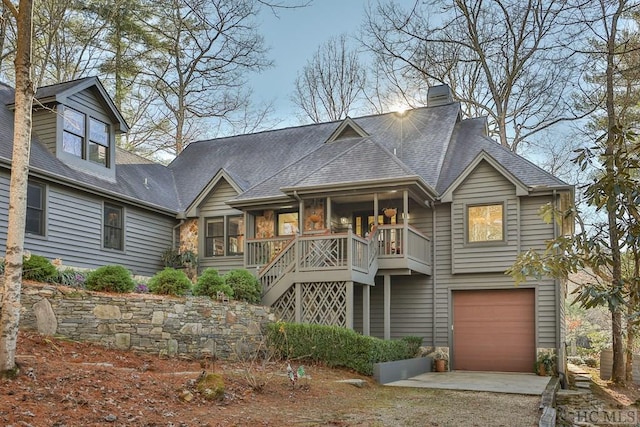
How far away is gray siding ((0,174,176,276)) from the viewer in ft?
47.6

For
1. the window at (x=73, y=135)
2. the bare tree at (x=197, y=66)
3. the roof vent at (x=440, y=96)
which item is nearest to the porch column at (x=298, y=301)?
the window at (x=73, y=135)

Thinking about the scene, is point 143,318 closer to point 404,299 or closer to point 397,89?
point 404,299

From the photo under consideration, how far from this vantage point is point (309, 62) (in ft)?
98.9

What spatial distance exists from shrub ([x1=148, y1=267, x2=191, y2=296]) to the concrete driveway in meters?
4.71

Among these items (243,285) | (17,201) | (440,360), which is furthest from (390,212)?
(17,201)

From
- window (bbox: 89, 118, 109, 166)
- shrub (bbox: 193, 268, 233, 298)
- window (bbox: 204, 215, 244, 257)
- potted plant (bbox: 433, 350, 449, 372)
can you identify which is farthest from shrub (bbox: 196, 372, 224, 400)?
→ window (bbox: 89, 118, 109, 166)

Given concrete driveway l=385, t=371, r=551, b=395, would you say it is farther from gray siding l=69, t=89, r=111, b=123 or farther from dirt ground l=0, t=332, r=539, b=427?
gray siding l=69, t=89, r=111, b=123

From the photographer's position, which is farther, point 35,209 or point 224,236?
point 224,236

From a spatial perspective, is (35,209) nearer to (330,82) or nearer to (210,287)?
(210,287)

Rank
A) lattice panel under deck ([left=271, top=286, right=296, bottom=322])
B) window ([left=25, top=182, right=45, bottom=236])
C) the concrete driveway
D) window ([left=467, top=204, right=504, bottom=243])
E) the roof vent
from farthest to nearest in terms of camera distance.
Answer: the roof vent, window ([left=467, top=204, right=504, bottom=243]), lattice panel under deck ([left=271, top=286, right=296, bottom=322]), window ([left=25, top=182, right=45, bottom=236]), the concrete driveway

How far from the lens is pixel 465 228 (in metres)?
16.1

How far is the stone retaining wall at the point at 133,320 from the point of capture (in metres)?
10.8

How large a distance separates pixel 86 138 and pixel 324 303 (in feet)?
25.6

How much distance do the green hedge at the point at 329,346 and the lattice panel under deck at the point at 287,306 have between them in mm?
1378
